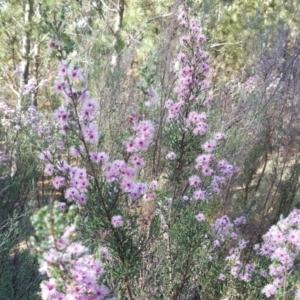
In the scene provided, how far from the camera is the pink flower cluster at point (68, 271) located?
1521mm

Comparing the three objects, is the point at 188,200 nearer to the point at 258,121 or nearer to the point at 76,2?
the point at 258,121

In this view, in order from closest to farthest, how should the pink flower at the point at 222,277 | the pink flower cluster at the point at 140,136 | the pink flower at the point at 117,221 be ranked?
the pink flower cluster at the point at 140,136 → the pink flower at the point at 117,221 → the pink flower at the point at 222,277

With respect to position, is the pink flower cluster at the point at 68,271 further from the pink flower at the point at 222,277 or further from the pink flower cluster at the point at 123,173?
the pink flower at the point at 222,277

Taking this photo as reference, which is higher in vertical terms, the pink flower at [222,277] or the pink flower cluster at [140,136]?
the pink flower at [222,277]

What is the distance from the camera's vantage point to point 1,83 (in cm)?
1262

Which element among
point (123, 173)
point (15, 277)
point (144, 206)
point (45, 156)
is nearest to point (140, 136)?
point (123, 173)

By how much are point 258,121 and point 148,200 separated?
286 cm

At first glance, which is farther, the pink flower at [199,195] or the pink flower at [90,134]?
the pink flower at [199,195]

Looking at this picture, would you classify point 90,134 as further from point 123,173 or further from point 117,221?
point 117,221

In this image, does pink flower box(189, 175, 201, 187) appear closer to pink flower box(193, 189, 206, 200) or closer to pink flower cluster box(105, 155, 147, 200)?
pink flower box(193, 189, 206, 200)

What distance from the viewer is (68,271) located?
158 centimetres

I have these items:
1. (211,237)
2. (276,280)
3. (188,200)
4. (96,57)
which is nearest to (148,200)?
(188,200)

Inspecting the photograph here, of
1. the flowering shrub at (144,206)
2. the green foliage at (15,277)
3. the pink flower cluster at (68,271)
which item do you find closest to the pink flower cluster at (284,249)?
the flowering shrub at (144,206)

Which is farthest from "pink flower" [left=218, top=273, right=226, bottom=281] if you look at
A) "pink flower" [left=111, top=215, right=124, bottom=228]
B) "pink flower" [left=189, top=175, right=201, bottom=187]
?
"pink flower" [left=111, top=215, right=124, bottom=228]
